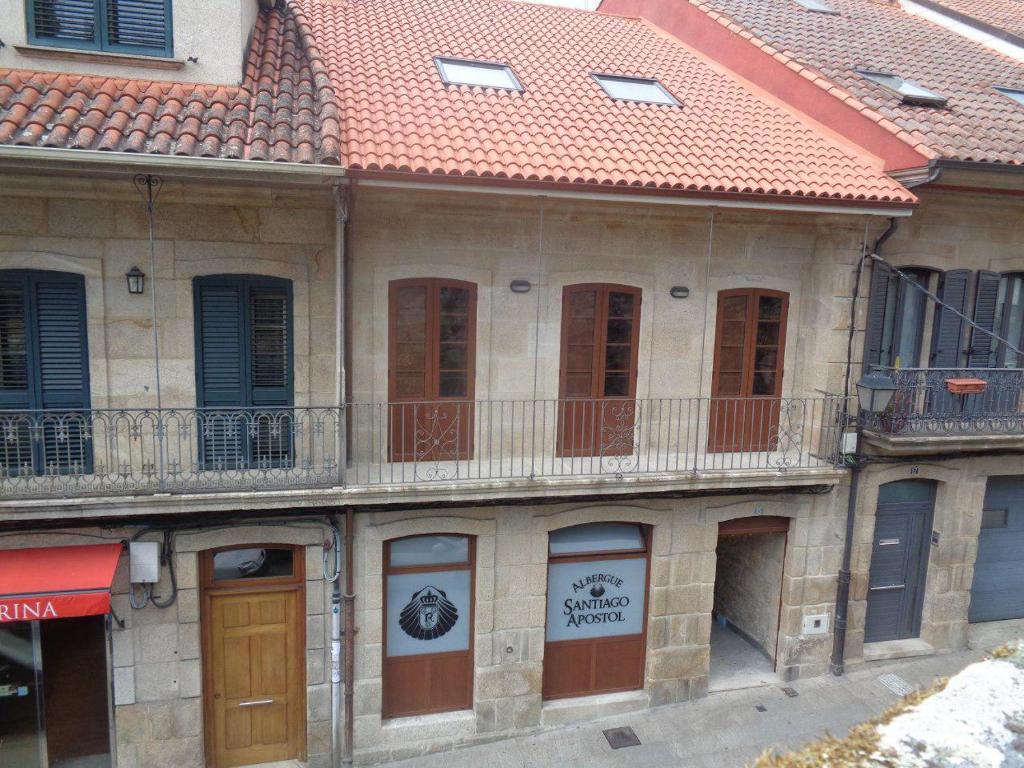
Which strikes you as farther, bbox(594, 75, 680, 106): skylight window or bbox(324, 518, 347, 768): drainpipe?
bbox(594, 75, 680, 106): skylight window

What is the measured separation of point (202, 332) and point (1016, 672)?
788cm

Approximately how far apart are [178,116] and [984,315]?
1116cm

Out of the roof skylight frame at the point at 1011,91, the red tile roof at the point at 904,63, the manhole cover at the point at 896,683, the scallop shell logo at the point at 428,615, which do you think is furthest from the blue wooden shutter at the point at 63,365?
the roof skylight frame at the point at 1011,91

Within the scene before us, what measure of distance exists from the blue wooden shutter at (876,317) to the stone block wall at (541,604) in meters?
2.12

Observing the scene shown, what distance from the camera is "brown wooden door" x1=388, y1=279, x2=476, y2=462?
29.2 ft

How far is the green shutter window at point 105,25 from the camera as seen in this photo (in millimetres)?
8086

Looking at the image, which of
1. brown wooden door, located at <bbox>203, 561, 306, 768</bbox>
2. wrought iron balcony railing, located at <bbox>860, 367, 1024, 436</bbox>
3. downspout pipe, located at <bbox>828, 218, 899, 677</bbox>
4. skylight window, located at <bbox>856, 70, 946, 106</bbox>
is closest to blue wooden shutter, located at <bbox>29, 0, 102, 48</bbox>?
brown wooden door, located at <bbox>203, 561, 306, 768</bbox>

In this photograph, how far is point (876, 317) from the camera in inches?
404

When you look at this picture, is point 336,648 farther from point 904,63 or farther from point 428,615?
point 904,63

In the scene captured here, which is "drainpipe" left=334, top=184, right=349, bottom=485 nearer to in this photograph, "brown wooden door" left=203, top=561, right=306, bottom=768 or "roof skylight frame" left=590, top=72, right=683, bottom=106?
"brown wooden door" left=203, top=561, right=306, bottom=768

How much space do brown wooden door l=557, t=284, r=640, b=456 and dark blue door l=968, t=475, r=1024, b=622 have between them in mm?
6421

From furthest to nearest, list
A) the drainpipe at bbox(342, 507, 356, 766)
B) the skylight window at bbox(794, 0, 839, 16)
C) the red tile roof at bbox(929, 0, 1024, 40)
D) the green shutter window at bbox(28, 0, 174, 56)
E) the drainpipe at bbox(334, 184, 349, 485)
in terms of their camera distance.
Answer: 1. the red tile roof at bbox(929, 0, 1024, 40)
2. the skylight window at bbox(794, 0, 839, 16)
3. the drainpipe at bbox(342, 507, 356, 766)
4. the green shutter window at bbox(28, 0, 174, 56)
5. the drainpipe at bbox(334, 184, 349, 485)

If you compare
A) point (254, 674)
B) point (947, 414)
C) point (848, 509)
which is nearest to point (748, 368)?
point (848, 509)

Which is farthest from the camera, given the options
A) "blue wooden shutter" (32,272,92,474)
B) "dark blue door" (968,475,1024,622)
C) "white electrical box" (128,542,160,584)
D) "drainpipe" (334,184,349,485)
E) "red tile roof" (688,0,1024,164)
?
"dark blue door" (968,475,1024,622)
